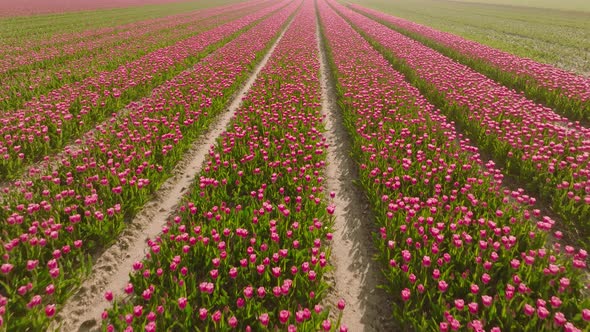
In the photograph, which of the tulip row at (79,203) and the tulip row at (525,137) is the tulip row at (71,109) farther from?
the tulip row at (525,137)

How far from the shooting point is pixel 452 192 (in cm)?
482

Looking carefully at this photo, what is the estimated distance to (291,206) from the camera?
16.2 feet

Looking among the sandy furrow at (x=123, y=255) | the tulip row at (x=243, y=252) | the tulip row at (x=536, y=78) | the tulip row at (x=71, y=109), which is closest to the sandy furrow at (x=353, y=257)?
the tulip row at (x=243, y=252)

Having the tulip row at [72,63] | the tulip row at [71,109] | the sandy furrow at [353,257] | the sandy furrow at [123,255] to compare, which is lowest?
the sandy furrow at [353,257]

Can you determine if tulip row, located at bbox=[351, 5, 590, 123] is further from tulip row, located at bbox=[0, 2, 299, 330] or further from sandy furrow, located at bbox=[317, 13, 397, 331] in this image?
tulip row, located at bbox=[0, 2, 299, 330]

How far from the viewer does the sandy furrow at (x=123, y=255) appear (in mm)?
3340

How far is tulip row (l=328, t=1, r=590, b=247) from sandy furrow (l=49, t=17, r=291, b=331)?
6.01m

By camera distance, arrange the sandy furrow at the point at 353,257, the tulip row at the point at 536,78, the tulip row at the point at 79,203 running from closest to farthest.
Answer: the tulip row at the point at 79,203, the sandy furrow at the point at 353,257, the tulip row at the point at 536,78

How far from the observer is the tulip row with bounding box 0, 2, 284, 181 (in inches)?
247

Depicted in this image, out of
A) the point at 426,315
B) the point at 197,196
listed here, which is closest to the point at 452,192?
the point at 426,315

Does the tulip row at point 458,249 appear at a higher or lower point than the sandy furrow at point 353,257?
higher

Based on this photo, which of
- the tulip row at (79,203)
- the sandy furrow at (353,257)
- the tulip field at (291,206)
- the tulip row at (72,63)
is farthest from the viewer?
the tulip row at (72,63)

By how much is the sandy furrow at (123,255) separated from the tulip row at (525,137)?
601 centimetres

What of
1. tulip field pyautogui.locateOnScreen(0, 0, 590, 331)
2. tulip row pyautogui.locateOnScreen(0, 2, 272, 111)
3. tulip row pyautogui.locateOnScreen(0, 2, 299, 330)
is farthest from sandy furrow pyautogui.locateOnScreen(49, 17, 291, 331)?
tulip row pyautogui.locateOnScreen(0, 2, 272, 111)
